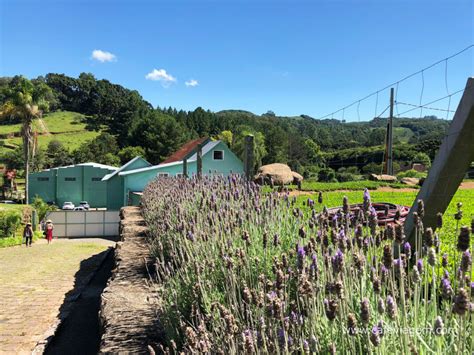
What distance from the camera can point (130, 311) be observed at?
3.47 metres

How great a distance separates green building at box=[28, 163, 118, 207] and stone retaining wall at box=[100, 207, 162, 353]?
152 feet

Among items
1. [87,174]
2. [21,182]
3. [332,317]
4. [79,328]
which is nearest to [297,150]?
[87,174]

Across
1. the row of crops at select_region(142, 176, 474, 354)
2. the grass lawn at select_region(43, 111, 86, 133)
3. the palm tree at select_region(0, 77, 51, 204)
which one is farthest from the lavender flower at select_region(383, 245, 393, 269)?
the grass lawn at select_region(43, 111, 86, 133)

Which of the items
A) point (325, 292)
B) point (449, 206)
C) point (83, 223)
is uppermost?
point (325, 292)

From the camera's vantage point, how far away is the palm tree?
37.7 m

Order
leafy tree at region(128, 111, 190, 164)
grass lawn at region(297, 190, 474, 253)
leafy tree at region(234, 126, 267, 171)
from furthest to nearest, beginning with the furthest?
leafy tree at region(128, 111, 190, 164) → leafy tree at region(234, 126, 267, 171) → grass lawn at region(297, 190, 474, 253)

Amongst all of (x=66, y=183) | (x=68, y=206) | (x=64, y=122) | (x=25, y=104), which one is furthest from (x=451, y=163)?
(x=64, y=122)

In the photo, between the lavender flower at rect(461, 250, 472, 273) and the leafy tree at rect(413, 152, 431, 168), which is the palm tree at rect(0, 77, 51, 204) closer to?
the leafy tree at rect(413, 152, 431, 168)

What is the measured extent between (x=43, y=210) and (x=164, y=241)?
3557 centimetres

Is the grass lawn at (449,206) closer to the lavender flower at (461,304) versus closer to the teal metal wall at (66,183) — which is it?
the lavender flower at (461,304)

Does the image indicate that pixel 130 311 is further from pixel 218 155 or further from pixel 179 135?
pixel 179 135

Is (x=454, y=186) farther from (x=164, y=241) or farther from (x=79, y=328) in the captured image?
(x=79, y=328)

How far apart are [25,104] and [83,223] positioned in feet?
48.2

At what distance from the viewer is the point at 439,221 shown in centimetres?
214
